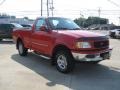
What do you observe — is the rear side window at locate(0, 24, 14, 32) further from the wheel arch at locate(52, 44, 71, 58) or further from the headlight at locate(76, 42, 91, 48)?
the headlight at locate(76, 42, 91, 48)

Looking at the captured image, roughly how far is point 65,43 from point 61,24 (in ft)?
5.18

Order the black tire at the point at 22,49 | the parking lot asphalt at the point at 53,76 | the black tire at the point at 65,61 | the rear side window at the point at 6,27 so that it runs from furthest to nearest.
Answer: the rear side window at the point at 6,27
the black tire at the point at 22,49
the black tire at the point at 65,61
the parking lot asphalt at the point at 53,76

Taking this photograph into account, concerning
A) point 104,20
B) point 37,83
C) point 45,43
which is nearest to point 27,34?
point 45,43

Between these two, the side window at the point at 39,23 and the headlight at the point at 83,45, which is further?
the side window at the point at 39,23

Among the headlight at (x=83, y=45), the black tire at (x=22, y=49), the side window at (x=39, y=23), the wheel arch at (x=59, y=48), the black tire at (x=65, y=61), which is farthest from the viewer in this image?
the black tire at (x=22, y=49)

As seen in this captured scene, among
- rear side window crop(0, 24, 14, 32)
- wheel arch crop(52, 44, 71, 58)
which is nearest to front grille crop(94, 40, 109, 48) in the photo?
wheel arch crop(52, 44, 71, 58)

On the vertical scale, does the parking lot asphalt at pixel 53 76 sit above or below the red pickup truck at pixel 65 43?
below

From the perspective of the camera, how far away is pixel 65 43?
27.1 feet

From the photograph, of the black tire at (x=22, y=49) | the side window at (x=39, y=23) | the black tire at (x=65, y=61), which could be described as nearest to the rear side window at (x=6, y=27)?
the black tire at (x=22, y=49)

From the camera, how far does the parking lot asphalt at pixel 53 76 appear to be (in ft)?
23.1

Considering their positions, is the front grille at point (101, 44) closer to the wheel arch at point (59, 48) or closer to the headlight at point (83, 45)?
the headlight at point (83, 45)

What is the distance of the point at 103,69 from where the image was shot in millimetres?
9242

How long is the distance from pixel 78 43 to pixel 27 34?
11.9 ft

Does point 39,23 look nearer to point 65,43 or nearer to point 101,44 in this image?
point 65,43
